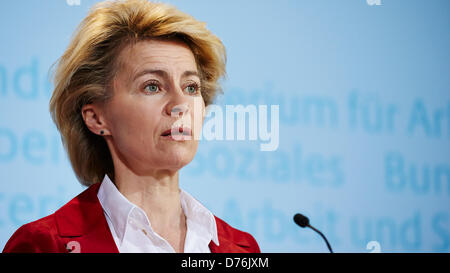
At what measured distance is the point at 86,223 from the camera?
1749mm

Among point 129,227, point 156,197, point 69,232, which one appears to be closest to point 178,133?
point 156,197

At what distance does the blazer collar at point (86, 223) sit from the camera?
5.64 feet

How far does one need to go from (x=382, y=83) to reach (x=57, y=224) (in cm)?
125

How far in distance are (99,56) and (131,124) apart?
0.80ft

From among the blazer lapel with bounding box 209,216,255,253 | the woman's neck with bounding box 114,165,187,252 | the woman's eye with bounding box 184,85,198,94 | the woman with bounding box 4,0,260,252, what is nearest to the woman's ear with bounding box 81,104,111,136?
the woman with bounding box 4,0,260,252

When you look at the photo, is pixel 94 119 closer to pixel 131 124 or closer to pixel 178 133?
pixel 131 124

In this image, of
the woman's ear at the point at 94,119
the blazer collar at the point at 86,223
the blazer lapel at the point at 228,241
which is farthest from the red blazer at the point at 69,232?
the blazer lapel at the point at 228,241

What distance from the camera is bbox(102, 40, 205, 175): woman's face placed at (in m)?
1.79

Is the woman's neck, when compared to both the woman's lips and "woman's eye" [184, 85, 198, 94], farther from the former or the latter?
"woman's eye" [184, 85, 198, 94]

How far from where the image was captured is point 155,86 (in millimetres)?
1811

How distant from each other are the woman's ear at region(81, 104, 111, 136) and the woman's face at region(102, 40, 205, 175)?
0.05 feet

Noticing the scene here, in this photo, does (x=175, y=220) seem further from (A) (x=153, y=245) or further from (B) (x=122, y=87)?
(B) (x=122, y=87)

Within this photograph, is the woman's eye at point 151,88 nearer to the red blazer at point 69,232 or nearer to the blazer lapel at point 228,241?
the red blazer at point 69,232

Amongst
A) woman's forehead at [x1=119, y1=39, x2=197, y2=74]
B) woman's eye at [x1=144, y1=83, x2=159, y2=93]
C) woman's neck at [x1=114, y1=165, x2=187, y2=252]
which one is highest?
woman's forehead at [x1=119, y1=39, x2=197, y2=74]
